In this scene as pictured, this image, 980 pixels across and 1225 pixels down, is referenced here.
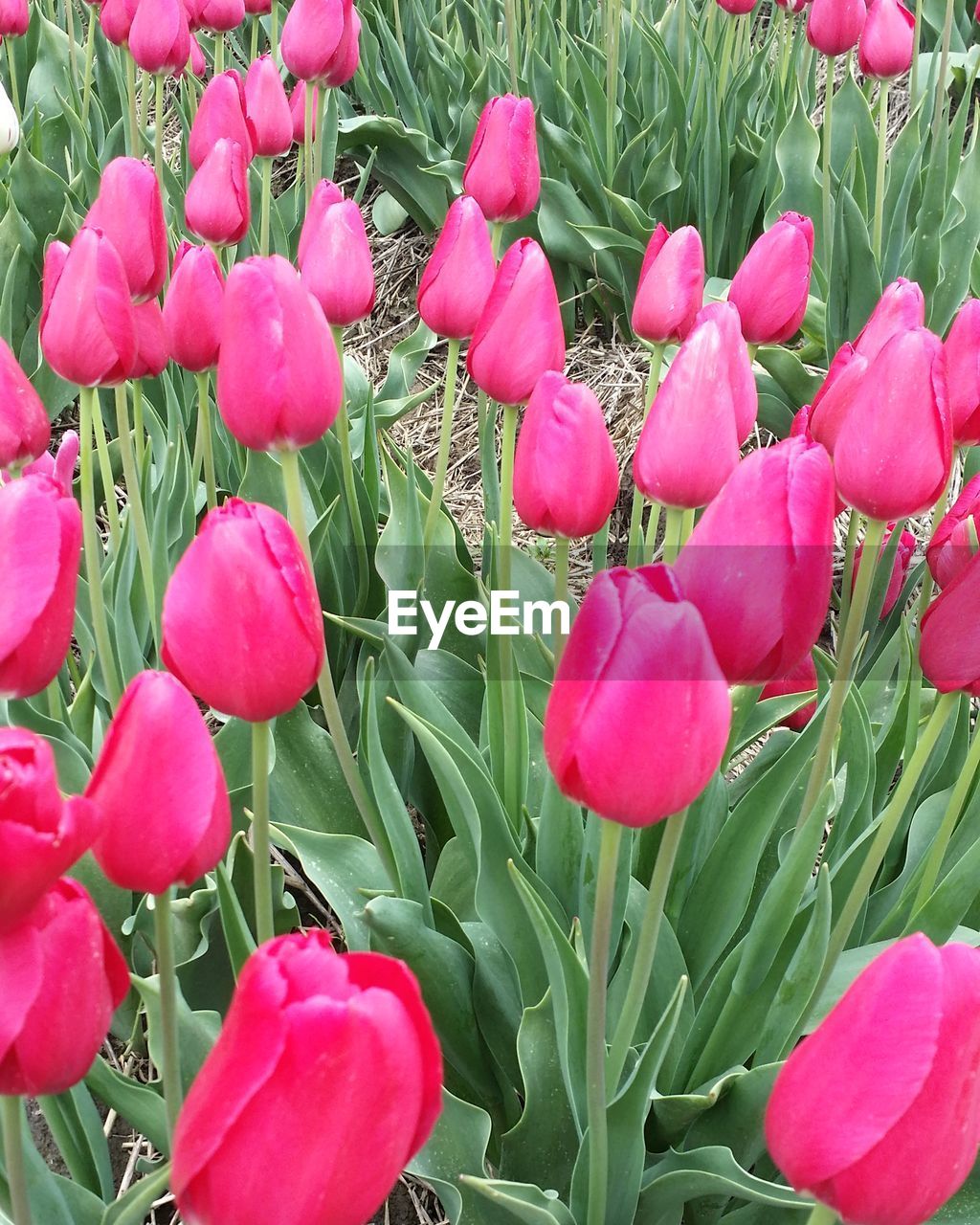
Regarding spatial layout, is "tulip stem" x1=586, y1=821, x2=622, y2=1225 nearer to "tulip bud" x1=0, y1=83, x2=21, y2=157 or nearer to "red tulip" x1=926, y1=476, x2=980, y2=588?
"red tulip" x1=926, y1=476, x2=980, y2=588

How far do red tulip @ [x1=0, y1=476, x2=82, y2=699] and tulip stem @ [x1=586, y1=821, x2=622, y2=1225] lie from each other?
10.3 inches

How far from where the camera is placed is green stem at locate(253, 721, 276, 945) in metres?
0.62

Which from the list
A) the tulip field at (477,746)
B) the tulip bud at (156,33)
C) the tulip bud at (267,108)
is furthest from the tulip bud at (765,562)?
the tulip bud at (156,33)

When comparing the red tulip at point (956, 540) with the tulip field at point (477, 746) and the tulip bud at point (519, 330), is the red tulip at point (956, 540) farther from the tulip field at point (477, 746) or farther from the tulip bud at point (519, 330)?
the tulip bud at point (519, 330)

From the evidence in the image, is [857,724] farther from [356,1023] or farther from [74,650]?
[74,650]

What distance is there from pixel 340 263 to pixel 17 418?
34cm

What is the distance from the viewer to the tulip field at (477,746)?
0.42 m

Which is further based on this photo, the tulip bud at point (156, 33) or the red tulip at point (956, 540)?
the tulip bud at point (156, 33)

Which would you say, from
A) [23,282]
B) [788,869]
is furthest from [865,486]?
[23,282]

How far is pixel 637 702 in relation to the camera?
494mm

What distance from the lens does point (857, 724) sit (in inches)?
38.1

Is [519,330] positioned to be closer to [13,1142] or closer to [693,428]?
[693,428]

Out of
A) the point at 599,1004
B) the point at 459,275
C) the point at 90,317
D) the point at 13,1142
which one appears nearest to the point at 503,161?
the point at 459,275

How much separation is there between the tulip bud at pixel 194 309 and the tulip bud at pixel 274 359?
0.68 feet
